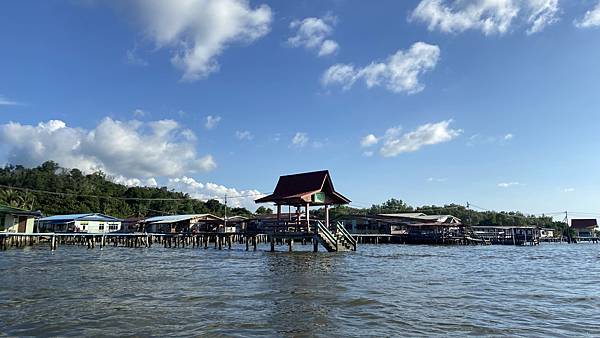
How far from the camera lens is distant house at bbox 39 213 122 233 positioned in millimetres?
52438

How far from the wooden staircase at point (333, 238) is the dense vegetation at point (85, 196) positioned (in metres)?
57.5

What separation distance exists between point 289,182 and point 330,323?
934 inches

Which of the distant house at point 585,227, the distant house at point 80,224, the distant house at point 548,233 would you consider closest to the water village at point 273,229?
the distant house at point 80,224

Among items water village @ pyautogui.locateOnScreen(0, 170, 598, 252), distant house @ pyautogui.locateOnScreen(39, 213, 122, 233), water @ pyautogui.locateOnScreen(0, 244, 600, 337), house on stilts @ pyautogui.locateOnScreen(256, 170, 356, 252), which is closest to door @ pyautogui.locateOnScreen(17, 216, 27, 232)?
water village @ pyautogui.locateOnScreen(0, 170, 598, 252)

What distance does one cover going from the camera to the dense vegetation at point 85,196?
250 feet

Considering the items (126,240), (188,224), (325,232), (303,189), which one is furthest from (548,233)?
(126,240)

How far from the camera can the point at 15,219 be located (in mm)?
38688

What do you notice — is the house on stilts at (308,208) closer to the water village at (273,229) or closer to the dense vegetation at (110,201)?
the water village at (273,229)

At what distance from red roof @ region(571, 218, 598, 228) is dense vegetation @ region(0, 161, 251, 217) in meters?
72.1

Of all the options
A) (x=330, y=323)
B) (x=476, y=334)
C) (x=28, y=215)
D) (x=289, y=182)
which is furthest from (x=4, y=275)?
(x=28, y=215)

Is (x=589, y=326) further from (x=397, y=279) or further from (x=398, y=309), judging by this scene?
(x=397, y=279)

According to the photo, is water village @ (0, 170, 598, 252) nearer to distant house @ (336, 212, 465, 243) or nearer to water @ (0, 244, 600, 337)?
distant house @ (336, 212, 465, 243)

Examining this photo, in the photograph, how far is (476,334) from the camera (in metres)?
7.71

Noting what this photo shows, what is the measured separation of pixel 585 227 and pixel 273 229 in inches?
3712
